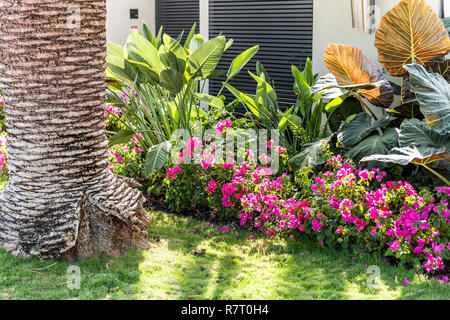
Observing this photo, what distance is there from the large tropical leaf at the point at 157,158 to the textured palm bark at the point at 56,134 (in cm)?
56

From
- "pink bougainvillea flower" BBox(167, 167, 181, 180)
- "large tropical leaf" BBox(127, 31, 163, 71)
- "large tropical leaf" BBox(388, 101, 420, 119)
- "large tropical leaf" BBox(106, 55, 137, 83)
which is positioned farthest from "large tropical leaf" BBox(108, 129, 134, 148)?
"large tropical leaf" BBox(388, 101, 420, 119)

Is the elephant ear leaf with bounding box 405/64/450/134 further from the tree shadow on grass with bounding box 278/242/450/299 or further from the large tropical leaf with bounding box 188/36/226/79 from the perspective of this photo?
the large tropical leaf with bounding box 188/36/226/79

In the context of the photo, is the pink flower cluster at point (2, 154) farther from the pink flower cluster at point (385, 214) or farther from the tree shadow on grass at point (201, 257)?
the pink flower cluster at point (385, 214)

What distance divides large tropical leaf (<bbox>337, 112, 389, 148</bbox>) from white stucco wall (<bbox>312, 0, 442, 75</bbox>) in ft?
3.20

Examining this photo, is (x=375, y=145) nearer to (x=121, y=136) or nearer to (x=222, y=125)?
(x=222, y=125)

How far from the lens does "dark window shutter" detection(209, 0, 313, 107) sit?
21.4 ft

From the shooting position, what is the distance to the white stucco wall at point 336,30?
5.62 m

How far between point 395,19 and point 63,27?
2758mm

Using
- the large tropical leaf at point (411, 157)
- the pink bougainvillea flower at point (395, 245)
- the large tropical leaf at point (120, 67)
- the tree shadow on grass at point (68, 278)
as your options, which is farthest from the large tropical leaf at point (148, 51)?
the pink bougainvillea flower at point (395, 245)

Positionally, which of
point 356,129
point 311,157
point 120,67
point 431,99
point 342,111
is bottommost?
point 311,157

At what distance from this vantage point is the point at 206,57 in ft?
16.1

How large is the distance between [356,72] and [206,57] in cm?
136

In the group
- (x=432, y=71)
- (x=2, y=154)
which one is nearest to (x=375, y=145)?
(x=432, y=71)

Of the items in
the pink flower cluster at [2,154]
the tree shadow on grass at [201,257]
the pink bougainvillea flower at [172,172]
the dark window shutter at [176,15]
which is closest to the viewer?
the tree shadow on grass at [201,257]
